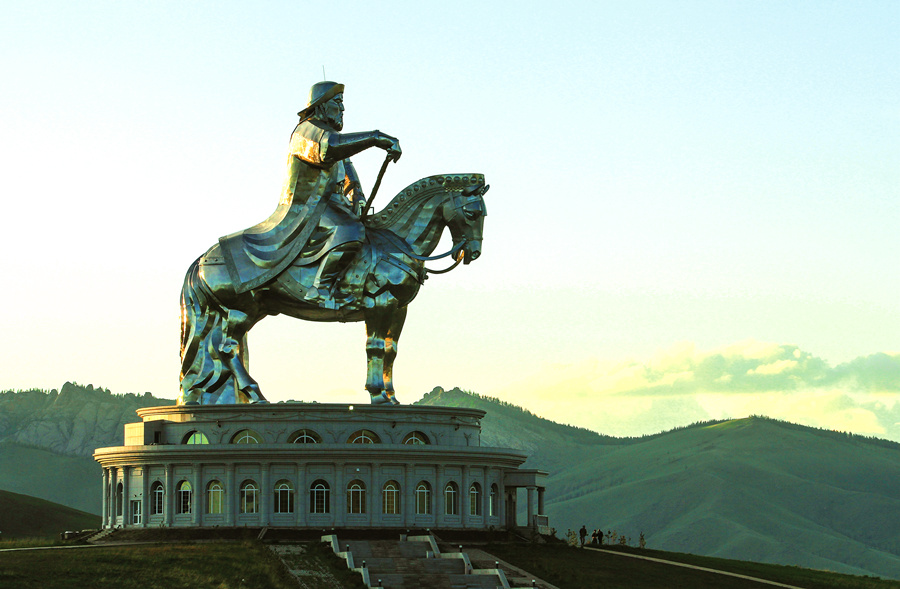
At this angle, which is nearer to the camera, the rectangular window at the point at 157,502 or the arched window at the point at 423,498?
the arched window at the point at 423,498

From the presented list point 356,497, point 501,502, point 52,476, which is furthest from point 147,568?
point 52,476

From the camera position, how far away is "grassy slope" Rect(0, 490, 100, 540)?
8188 cm

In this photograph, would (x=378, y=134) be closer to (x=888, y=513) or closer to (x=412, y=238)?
(x=412, y=238)

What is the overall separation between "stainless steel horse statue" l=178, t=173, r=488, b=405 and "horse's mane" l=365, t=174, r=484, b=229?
4 cm

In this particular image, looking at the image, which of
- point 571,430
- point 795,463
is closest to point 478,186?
point 795,463

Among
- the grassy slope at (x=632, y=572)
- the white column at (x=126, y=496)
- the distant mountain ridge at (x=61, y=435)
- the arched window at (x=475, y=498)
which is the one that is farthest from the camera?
the distant mountain ridge at (x=61, y=435)

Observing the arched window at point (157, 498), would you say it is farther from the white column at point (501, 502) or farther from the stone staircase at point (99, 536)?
the white column at point (501, 502)

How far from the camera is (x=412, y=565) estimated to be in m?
52.5

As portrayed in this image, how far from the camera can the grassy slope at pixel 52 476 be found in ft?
Answer: 465

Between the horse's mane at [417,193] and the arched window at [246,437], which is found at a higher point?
the horse's mane at [417,193]

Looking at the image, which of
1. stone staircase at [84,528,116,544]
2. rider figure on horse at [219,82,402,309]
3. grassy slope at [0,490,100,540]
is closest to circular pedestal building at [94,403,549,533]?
stone staircase at [84,528,116,544]

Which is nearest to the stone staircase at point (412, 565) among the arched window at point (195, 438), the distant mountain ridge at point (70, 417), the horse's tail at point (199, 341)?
the arched window at point (195, 438)

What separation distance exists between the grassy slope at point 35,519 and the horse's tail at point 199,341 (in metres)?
23.6

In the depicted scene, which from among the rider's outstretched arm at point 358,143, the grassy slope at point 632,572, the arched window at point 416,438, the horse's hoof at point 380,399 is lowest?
the grassy slope at point 632,572
